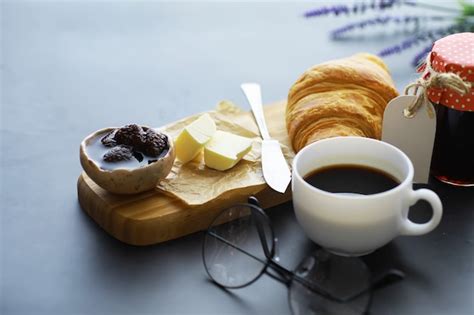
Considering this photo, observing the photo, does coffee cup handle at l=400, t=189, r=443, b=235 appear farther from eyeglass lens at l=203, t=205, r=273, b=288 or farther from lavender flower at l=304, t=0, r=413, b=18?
lavender flower at l=304, t=0, r=413, b=18

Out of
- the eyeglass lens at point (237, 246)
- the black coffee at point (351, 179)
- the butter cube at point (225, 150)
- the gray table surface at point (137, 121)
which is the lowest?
the gray table surface at point (137, 121)

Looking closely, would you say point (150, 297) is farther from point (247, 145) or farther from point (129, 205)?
point (247, 145)

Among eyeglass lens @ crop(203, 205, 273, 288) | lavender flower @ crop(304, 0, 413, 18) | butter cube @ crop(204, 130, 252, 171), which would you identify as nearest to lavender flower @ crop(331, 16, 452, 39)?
lavender flower @ crop(304, 0, 413, 18)

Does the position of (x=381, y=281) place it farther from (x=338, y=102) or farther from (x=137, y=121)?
(x=137, y=121)

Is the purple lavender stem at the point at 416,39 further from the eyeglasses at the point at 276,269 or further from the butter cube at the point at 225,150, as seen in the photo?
the eyeglasses at the point at 276,269

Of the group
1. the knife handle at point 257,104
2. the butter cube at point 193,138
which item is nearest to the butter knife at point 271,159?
the knife handle at point 257,104

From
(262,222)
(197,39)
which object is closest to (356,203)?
(262,222)
